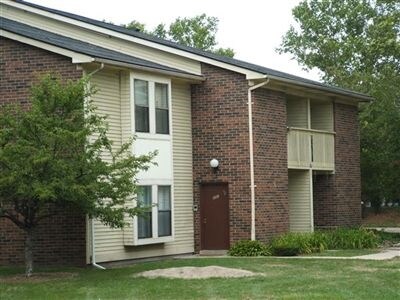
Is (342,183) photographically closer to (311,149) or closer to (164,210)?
(311,149)

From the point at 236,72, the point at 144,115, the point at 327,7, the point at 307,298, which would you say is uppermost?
the point at 327,7

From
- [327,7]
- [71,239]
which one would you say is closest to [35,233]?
[71,239]

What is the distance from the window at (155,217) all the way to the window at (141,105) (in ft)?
5.44

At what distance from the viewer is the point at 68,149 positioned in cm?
1614

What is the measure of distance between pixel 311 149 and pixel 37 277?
1228 centimetres

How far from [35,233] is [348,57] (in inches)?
1390

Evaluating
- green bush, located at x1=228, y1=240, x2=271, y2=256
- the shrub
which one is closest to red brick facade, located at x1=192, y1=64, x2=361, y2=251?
green bush, located at x1=228, y1=240, x2=271, y2=256

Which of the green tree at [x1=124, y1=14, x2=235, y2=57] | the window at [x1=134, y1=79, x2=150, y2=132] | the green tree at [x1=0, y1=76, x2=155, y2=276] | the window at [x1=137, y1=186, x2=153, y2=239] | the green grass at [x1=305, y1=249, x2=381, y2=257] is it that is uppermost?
the green tree at [x1=124, y1=14, x2=235, y2=57]

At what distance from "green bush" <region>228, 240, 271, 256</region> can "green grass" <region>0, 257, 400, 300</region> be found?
3.48 m

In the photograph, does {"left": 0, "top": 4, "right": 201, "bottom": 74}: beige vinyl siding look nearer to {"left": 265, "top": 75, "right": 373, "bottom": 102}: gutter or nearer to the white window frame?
the white window frame

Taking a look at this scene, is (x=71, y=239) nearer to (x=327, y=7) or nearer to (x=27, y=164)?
(x=27, y=164)

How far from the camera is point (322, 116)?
92.0 feet

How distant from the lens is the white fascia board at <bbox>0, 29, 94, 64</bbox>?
18875mm

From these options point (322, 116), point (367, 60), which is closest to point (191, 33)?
point (367, 60)
